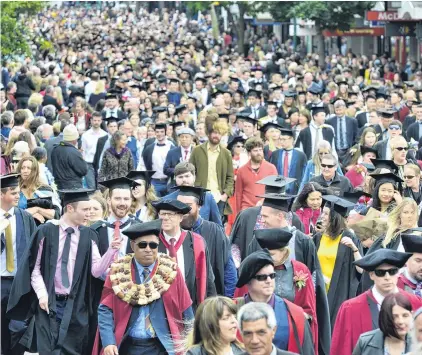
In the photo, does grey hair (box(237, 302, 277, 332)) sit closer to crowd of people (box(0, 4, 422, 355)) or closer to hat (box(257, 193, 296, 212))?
crowd of people (box(0, 4, 422, 355))

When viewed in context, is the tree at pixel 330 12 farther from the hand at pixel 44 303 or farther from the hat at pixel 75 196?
the hand at pixel 44 303

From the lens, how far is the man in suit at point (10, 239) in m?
12.1

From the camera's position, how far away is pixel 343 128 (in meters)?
→ 23.4

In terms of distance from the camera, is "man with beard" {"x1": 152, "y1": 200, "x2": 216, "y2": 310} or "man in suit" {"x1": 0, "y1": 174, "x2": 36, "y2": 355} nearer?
"man with beard" {"x1": 152, "y1": 200, "x2": 216, "y2": 310}

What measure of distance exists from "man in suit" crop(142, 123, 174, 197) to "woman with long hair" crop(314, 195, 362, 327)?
7267 mm

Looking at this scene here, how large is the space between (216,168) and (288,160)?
1489 millimetres

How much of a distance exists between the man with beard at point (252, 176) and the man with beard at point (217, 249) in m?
4.74

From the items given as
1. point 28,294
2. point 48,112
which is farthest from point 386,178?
point 48,112

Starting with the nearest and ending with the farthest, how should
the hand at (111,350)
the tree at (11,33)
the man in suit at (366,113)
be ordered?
1. the hand at (111,350)
2. the man in suit at (366,113)
3. the tree at (11,33)

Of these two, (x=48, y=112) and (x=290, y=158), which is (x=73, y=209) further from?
(x=48, y=112)

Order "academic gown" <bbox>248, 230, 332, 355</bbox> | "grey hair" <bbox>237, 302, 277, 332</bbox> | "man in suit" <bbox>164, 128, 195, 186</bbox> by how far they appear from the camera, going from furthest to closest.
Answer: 1. "man in suit" <bbox>164, 128, 195, 186</bbox>
2. "academic gown" <bbox>248, 230, 332, 355</bbox>
3. "grey hair" <bbox>237, 302, 277, 332</bbox>

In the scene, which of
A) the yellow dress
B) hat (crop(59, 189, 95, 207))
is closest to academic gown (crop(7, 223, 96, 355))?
hat (crop(59, 189, 95, 207))

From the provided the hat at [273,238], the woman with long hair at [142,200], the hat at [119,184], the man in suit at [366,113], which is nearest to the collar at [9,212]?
the hat at [119,184]

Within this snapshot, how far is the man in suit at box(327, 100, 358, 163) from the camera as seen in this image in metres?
23.3
